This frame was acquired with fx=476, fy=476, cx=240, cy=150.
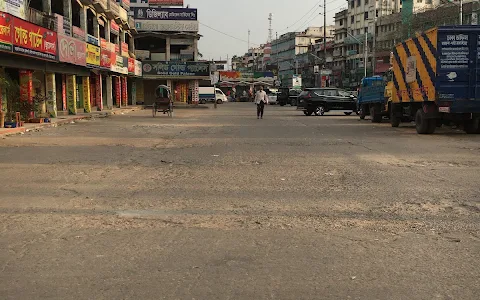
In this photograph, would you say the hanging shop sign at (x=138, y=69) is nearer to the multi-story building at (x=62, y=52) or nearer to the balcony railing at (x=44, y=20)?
the multi-story building at (x=62, y=52)

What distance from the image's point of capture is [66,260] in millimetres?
4297

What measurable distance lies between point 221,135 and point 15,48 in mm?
8296

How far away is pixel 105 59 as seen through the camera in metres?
32.6

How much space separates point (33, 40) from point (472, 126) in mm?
16952

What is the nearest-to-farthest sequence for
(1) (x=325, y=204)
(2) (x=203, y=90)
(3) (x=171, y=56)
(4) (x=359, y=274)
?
(4) (x=359, y=274), (1) (x=325, y=204), (3) (x=171, y=56), (2) (x=203, y=90)

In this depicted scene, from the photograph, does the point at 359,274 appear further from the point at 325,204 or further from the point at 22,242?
the point at 22,242

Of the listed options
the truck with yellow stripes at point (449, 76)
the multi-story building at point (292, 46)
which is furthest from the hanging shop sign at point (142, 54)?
the multi-story building at point (292, 46)

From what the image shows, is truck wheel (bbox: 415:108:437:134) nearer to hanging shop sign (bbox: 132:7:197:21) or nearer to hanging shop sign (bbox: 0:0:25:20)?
hanging shop sign (bbox: 0:0:25:20)

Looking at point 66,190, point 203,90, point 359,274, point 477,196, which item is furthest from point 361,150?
point 203,90

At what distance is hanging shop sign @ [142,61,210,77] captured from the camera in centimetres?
4962

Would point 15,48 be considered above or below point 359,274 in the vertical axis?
above

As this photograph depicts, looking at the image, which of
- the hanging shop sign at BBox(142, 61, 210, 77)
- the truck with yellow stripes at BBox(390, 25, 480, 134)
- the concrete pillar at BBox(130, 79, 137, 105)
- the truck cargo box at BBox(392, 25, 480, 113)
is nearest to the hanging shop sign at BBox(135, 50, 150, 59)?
the concrete pillar at BBox(130, 79, 137, 105)

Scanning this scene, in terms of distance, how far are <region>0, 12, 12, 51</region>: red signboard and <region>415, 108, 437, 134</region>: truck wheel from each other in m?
14.5

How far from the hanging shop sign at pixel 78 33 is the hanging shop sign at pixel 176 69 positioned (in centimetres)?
2194
